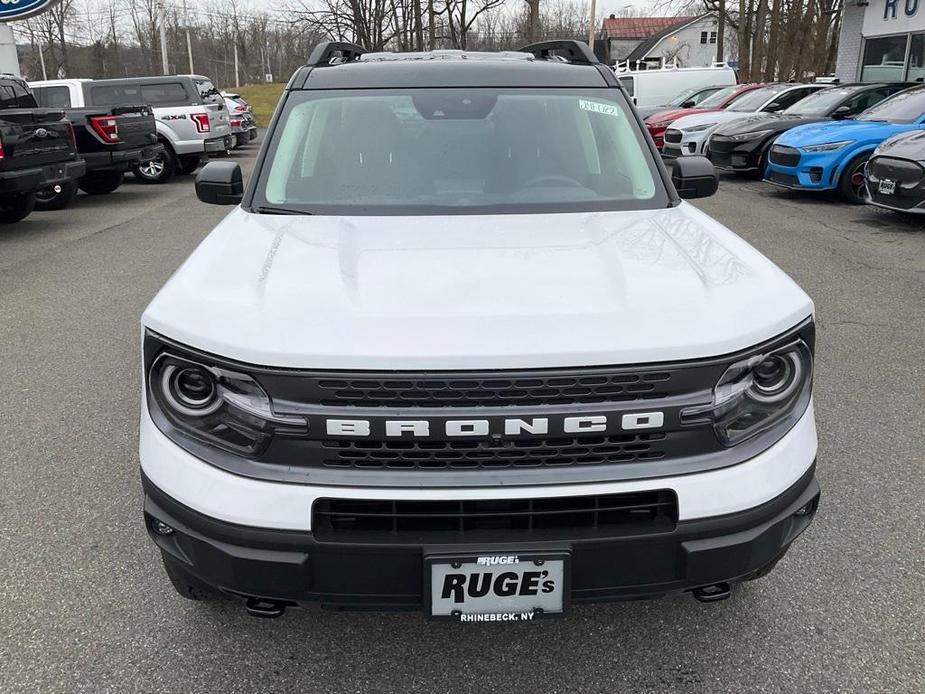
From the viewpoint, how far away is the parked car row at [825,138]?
359 inches

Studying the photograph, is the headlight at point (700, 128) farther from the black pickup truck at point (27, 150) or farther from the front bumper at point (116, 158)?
the black pickup truck at point (27, 150)

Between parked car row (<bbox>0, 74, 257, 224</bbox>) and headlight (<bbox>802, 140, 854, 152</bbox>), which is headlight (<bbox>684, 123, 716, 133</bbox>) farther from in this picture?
parked car row (<bbox>0, 74, 257, 224</bbox>)

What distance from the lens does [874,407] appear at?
4371 millimetres

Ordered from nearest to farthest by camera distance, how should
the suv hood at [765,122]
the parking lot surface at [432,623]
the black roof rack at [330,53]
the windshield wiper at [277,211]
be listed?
the parking lot surface at [432,623]
the windshield wiper at [277,211]
the black roof rack at [330,53]
the suv hood at [765,122]

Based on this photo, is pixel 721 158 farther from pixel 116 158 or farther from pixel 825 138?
pixel 116 158

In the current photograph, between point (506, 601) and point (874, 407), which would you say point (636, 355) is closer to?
point (506, 601)

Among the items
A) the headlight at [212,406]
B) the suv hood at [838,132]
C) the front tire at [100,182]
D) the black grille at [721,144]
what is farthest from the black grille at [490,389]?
the front tire at [100,182]

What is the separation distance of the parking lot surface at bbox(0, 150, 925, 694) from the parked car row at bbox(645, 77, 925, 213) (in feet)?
16.3

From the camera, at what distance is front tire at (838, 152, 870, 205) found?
36.4ft

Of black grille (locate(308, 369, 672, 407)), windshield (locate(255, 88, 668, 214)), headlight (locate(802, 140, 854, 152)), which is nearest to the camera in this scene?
black grille (locate(308, 369, 672, 407))

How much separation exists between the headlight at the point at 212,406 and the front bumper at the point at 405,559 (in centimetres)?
→ 19

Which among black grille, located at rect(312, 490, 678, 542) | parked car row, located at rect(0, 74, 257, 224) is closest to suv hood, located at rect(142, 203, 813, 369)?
black grille, located at rect(312, 490, 678, 542)

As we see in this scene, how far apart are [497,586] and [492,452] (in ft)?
1.08

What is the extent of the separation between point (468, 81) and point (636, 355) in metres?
2.06
